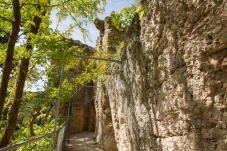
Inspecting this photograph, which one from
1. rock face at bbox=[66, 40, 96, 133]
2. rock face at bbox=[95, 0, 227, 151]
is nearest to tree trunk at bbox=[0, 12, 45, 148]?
rock face at bbox=[95, 0, 227, 151]

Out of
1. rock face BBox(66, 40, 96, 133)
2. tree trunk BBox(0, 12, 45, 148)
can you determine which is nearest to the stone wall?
rock face BBox(66, 40, 96, 133)

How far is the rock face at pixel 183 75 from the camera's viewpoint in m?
2.10


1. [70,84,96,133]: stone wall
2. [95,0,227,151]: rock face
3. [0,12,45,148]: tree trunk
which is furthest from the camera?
[70,84,96,133]: stone wall

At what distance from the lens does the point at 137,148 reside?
4.70 m

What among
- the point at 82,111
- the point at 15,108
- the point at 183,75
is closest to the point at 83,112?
the point at 82,111

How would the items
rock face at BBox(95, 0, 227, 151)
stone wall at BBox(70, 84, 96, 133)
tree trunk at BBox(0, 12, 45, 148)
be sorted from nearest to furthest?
rock face at BBox(95, 0, 227, 151) → tree trunk at BBox(0, 12, 45, 148) → stone wall at BBox(70, 84, 96, 133)

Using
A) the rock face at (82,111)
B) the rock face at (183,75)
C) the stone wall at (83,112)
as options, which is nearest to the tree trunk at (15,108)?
the rock face at (183,75)

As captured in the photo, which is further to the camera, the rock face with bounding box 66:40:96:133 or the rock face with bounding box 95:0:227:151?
the rock face with bounding box 66:40:96:133

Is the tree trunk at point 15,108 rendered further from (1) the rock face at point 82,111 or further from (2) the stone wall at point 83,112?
(2) the stone wall at point 83,112

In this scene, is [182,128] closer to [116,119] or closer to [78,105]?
[116,119]

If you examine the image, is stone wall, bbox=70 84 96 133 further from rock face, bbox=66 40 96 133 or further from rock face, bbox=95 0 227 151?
rock face, bbox=95 0 227 151

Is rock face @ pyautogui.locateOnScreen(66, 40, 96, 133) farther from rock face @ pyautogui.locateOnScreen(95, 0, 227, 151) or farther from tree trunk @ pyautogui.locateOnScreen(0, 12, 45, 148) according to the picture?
rock face @ pyautogui.locateOnScreen(95, 0, 227, 151)

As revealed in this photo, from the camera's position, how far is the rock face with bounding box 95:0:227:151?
2.10 metres

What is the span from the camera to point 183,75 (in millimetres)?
2576
